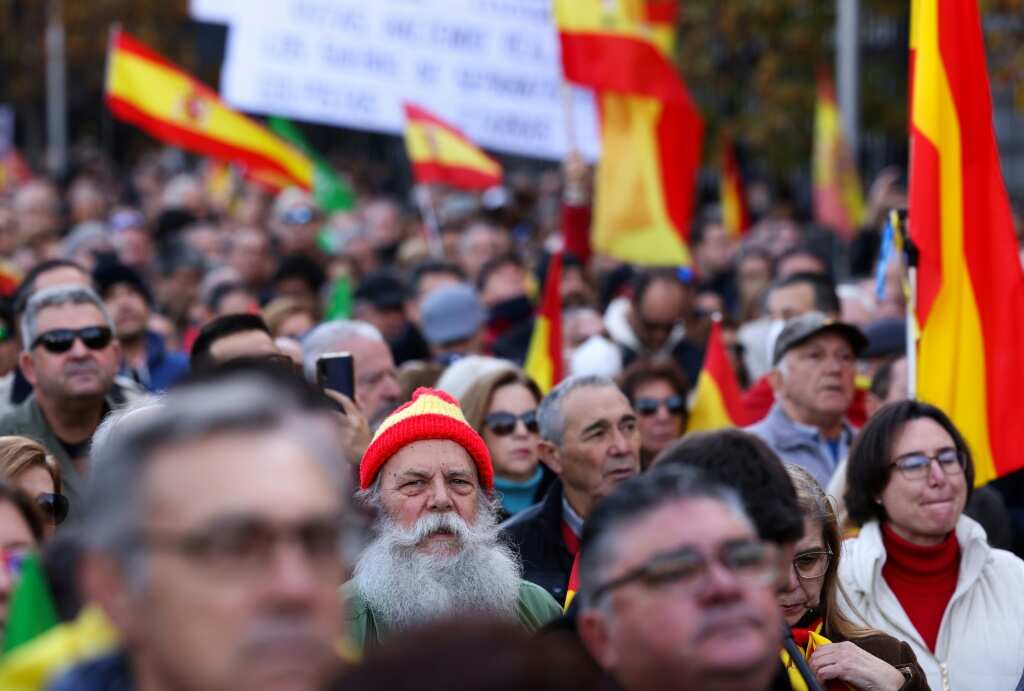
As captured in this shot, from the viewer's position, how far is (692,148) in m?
11.6

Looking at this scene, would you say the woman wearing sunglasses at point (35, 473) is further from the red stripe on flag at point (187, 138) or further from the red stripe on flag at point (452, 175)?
the red stripe on flag at point (187, 138)

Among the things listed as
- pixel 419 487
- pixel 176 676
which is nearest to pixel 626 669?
pixel 176 676

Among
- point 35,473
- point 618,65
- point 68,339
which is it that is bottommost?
point 35,473

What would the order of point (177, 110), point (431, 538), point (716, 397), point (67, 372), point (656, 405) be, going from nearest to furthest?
1. point (431, 538)
2. point (67, 372)
3. point (656, 405)
4. point (716, 397)
5. point (177, 110)

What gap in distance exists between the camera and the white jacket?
5168 millimetres

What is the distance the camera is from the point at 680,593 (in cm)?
285

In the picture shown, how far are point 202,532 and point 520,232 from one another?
14.2 metres

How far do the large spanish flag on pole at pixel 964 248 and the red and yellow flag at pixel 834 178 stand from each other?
9198mm

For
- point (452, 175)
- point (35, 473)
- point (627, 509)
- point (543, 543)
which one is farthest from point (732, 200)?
point (627, 509)

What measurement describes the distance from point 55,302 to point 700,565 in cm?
433

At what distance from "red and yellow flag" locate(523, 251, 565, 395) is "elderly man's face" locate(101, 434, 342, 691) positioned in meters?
6.13

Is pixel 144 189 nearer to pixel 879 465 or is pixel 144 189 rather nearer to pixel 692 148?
pixel 692 148

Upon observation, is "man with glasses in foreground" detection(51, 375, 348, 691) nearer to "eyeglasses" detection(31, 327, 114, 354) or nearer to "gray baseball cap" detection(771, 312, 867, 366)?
"eyeglasses" detection(31, 327, 114, 354)

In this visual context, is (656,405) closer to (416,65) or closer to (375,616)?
(375,616)
